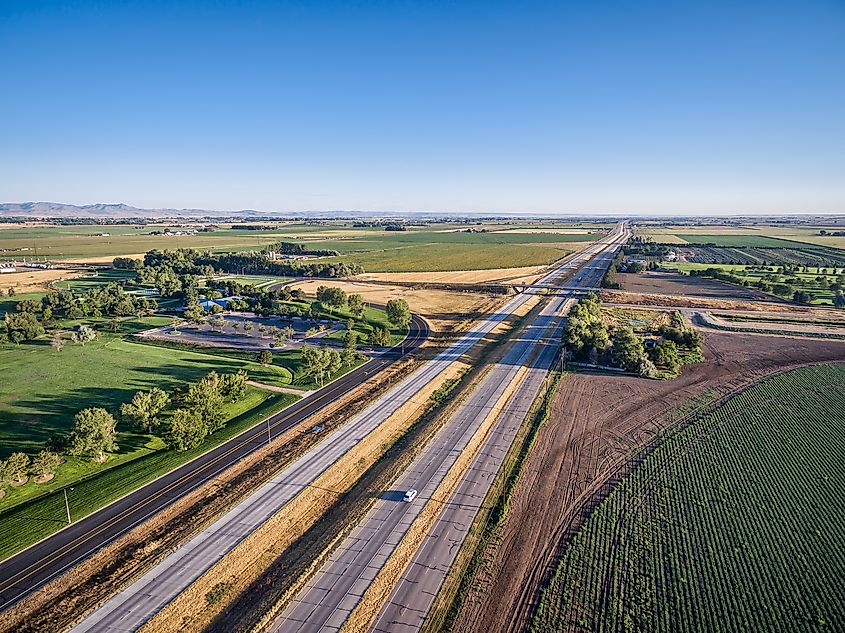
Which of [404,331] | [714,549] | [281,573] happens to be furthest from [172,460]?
[404,331]

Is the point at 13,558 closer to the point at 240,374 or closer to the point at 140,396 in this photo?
the point at 140,396

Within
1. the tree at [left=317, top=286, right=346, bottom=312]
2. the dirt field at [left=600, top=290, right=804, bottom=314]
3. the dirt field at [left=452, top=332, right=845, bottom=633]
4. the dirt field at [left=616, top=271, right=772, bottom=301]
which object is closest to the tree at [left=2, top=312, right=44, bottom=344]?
the tree at [left=317, top=286, right=346, bottom=312]

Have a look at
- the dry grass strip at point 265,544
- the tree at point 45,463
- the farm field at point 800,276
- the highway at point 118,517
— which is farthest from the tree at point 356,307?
the farm field at point 800,276

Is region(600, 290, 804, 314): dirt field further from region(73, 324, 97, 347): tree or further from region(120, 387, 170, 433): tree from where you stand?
region(73, 324, 97, 347): tree

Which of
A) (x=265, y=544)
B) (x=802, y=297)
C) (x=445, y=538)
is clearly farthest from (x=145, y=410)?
(x=802, y=297)

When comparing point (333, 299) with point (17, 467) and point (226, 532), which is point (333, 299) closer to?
point (17, 467)

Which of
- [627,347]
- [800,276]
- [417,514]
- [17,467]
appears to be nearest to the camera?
[417,514]
